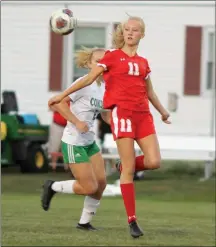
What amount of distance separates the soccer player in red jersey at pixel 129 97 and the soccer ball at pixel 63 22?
1.20ft

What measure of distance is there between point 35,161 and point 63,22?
14842 mm

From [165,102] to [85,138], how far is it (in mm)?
14126

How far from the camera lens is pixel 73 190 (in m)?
11.7

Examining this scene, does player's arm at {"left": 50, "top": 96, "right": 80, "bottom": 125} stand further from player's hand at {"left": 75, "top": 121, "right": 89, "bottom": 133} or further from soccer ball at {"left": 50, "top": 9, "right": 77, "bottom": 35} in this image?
soccer ball at {"left": 50, "top": 9, "right": 77, "bottom": 35}

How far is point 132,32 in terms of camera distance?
365 inches

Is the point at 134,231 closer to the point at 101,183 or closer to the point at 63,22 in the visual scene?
the point at 63,22

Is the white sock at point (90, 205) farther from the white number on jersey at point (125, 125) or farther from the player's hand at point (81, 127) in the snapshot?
the white number on jersey at point (125, 125)

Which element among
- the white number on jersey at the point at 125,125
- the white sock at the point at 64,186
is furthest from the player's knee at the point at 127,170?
the white sock at the point at 64,186

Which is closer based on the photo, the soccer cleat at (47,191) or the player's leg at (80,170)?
the player's leg at (80,170)

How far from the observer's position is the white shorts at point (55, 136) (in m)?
23.8

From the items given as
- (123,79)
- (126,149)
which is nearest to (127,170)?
(126,149)

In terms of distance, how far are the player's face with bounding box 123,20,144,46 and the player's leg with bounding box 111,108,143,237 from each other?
625mm

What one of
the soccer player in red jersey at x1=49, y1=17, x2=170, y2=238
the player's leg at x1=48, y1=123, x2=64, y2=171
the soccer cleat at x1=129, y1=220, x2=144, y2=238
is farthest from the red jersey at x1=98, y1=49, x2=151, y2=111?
the player's leg at x1=48, y1=123, x2=64, y2=171

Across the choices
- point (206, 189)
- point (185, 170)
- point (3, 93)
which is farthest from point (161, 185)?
point (3, 93)
